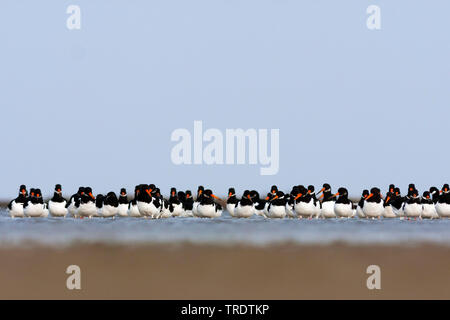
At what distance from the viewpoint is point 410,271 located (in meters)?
23.4

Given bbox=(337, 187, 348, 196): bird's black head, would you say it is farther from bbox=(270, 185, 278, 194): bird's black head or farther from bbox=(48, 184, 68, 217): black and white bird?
bbox=(48, 184, 68, 217): black and white bird

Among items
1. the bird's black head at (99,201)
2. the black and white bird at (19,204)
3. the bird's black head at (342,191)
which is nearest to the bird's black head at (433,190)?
the bird's black head at (342,191)

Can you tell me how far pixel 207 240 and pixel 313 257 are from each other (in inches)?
A: 158

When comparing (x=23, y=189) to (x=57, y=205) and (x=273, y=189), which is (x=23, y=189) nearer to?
(x=57, y=205)

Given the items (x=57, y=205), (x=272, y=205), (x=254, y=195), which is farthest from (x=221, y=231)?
(x=254, y=195)

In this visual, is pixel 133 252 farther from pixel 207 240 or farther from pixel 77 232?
pixel 77 232

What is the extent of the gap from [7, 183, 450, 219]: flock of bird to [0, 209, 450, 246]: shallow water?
2.94 feet

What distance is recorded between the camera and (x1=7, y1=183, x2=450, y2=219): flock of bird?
3950 cm

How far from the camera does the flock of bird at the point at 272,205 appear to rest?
1555 inches

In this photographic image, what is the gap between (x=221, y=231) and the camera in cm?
3200

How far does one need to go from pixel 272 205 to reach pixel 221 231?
8.43 m

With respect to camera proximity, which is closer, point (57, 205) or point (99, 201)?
point (57, 205)

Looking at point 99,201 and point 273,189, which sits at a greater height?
point 273,189
